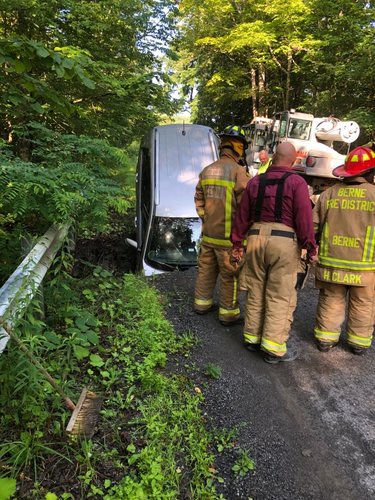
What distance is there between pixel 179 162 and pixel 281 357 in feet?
12.9

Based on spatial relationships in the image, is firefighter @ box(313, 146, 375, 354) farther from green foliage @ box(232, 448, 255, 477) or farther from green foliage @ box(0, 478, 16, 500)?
green foliage @ box(0, 478, 16, 500)

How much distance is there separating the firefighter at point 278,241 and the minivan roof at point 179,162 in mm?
2380

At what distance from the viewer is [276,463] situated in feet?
7.56

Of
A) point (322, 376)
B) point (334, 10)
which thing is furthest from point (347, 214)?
point (334, 10)

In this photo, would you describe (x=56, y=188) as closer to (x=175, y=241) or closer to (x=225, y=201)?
(x=225, y=201)

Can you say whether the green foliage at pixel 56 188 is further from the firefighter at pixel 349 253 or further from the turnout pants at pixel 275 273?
the firefighter at pixel 349 253

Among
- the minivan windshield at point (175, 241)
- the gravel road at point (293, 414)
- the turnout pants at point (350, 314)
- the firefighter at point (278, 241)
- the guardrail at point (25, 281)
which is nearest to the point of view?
the guardrail at point (25, 281)

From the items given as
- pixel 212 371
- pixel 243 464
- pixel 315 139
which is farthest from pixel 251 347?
pixel 315 139

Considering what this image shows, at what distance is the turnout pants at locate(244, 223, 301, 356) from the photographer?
11.0 ft

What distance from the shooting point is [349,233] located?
352 centimetres

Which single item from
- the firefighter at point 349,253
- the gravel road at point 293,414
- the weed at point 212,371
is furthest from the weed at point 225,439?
the firefighter at point 349,253

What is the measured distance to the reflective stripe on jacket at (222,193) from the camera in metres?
3.96

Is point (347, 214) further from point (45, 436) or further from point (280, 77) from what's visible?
point (280, 77)

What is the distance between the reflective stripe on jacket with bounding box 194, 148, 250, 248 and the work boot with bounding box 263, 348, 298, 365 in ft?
4.05
